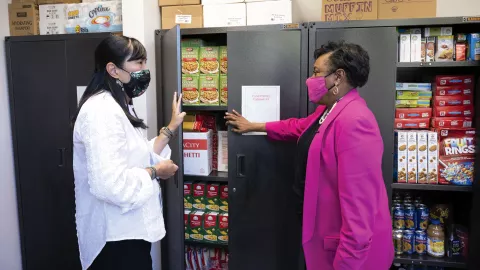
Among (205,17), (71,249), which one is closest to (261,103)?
(205,17)

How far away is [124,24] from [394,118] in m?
1.75

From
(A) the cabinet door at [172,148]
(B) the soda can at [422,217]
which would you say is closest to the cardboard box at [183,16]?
(A) the cabinet door at [172,148]

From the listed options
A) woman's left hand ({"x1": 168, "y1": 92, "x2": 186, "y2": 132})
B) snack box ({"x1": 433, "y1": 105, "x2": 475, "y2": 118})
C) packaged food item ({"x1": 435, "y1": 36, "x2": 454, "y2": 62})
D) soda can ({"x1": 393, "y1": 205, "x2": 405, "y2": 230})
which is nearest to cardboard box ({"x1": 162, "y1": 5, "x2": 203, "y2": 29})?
woman's left hand ({"x1": 168, "y1": 92, "x2": 186, "y2": 132})

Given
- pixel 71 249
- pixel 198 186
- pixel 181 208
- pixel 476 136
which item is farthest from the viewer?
pixel 71 249

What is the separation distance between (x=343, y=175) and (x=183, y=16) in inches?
60.5

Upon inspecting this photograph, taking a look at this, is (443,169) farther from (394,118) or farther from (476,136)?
(394,118)

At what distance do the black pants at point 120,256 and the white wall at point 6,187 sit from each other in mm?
1583

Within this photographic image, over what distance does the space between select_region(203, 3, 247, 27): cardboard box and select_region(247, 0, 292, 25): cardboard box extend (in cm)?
4

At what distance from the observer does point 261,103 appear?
2.25m

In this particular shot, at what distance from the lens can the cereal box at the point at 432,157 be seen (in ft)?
7.16

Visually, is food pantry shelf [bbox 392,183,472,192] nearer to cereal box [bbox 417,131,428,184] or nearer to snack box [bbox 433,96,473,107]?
cereal box [bbox 417,131,428,184]

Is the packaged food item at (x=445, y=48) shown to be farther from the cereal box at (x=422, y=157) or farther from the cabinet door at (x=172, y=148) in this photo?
the cabinet door at (x=172, y=148)

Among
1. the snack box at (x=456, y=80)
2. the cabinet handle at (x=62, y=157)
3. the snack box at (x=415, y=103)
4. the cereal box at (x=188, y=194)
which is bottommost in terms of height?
the cereal box at (x=188, y=194)

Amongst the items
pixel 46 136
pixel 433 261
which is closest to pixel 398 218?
pixel 433 261
